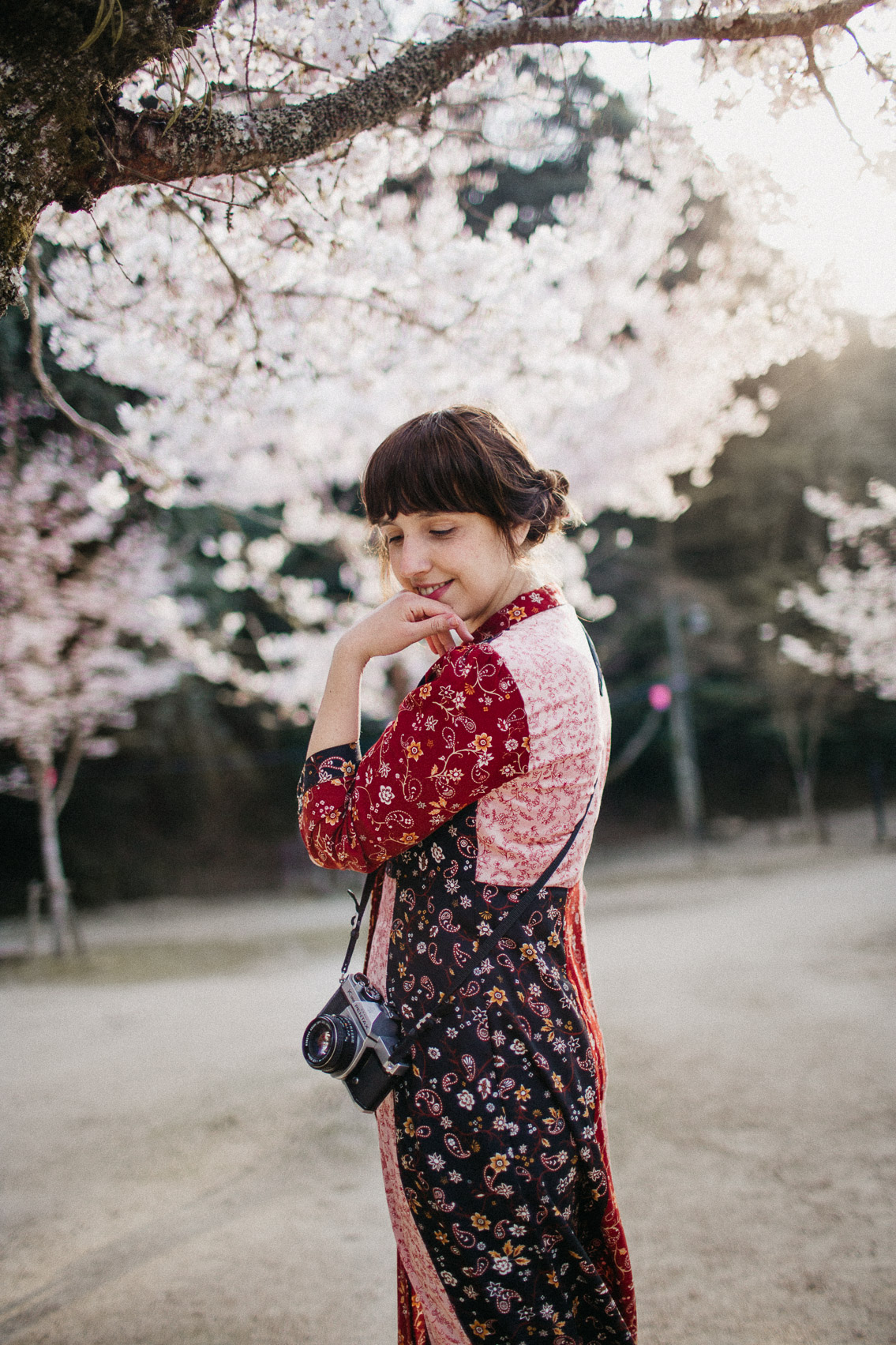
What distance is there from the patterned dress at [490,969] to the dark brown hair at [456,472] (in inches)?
6.8

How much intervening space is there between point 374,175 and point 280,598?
8777mm

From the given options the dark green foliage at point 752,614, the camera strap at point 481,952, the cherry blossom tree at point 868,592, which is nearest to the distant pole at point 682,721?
the dark green foliage at point 752,614

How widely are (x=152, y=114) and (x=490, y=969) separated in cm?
146

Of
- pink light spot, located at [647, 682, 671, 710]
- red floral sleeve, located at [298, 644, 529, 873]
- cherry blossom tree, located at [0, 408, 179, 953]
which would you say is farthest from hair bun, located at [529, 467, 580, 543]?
pink light spot, located at [647, 682, 671, 710]

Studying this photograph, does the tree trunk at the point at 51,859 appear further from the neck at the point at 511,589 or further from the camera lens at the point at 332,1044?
the neck at the point at 511,589

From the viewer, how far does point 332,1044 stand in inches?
46.4

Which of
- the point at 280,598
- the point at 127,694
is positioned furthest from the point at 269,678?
the point at 127,694

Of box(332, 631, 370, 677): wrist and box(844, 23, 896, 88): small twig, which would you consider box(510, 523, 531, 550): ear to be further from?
box(844, 23, 896, 88): small twig

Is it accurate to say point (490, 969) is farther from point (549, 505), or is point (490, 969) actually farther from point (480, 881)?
point (549, 505)

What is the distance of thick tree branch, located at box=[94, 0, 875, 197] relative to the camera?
1449mm

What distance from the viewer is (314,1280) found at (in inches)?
96.9

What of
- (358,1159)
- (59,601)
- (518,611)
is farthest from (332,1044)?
(59,601)

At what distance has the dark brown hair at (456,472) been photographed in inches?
49.1

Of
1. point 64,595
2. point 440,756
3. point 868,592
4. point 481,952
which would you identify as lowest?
point 481,952
